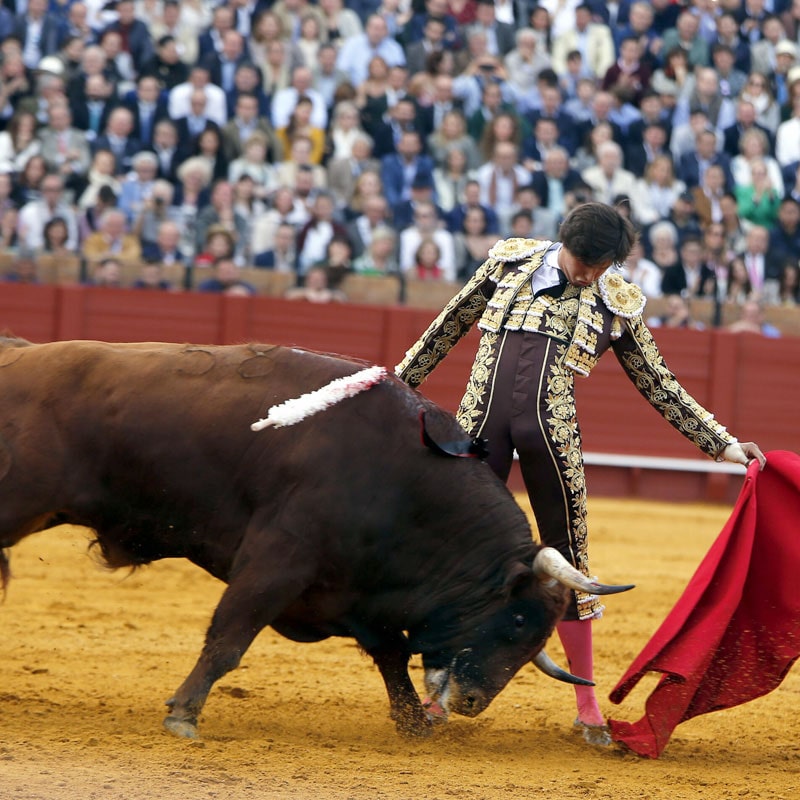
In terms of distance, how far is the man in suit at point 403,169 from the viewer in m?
9.04

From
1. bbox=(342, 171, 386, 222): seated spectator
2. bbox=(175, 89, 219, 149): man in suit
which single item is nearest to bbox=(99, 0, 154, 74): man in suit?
bbox=(175, 89, 219, 149): man in suit

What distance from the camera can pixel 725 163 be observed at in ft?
33.0

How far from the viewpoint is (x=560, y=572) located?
3256mm

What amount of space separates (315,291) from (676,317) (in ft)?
7.97

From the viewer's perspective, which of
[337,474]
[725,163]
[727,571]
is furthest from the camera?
[725,163]

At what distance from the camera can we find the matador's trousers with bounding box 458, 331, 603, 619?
3.50 meters

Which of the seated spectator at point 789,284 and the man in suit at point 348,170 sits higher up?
the man in suit at point 348,170

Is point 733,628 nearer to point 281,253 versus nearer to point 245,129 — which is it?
point 281,253

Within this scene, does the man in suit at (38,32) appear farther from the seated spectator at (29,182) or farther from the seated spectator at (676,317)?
the seated spectator at (676,317)

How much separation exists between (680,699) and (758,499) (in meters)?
0.58

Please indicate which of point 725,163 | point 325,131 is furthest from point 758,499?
point 725,163

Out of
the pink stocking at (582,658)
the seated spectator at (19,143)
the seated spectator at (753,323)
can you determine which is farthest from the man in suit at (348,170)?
the pink stocking at (582,658)

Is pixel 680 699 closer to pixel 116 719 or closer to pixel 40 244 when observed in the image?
pixel 116 719

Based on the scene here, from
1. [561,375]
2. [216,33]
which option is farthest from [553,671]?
[216,33]
